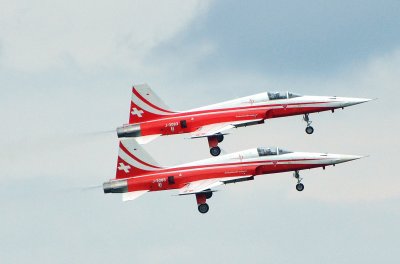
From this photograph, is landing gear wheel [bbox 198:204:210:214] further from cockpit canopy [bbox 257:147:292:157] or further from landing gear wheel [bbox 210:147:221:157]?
landing gear wheel [bbox 210:147:221:157]

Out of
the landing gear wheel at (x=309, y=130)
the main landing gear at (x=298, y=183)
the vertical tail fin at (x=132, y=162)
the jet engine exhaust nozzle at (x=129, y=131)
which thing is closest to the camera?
the vertical tail fin at (x=132, y=162)

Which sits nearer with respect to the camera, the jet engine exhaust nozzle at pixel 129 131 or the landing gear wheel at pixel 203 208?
the landing gear wheel at pixel 203 208

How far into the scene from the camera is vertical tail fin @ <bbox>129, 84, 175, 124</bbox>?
127438 mm

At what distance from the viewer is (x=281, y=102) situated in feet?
419

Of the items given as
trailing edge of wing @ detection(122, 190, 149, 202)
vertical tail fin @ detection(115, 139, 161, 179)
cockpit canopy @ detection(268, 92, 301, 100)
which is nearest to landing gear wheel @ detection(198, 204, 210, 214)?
trailing edge of wing @ detection(122, 190, 149, 202)

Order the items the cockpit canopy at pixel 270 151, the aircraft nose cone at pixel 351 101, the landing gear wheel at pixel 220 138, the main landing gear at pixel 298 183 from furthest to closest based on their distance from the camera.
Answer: the aircraft nose cone at pixel 351 101 → the landing gear wheel at pixel 220 138 → the main landing gear at pixel 298 183 → the cockpit canopy at pixel 270 151

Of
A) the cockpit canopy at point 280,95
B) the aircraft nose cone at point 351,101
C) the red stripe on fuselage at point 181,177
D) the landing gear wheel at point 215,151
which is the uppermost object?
the cockpit canopy at point 280,95

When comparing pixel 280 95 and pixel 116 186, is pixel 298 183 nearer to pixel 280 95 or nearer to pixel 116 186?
pixel 280 95

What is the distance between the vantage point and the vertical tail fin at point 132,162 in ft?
400

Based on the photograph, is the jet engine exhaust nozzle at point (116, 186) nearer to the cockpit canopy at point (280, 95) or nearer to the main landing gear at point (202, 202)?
the main landing gear at point (202, 202)

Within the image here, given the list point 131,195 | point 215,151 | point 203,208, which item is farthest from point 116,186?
point 215,151

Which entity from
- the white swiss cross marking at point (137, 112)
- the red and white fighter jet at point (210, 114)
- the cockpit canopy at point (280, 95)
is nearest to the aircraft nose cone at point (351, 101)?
the red and white fighter jet at point (210, 114)

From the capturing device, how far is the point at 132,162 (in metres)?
122

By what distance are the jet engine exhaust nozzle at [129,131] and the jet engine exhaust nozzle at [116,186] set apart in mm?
6110
